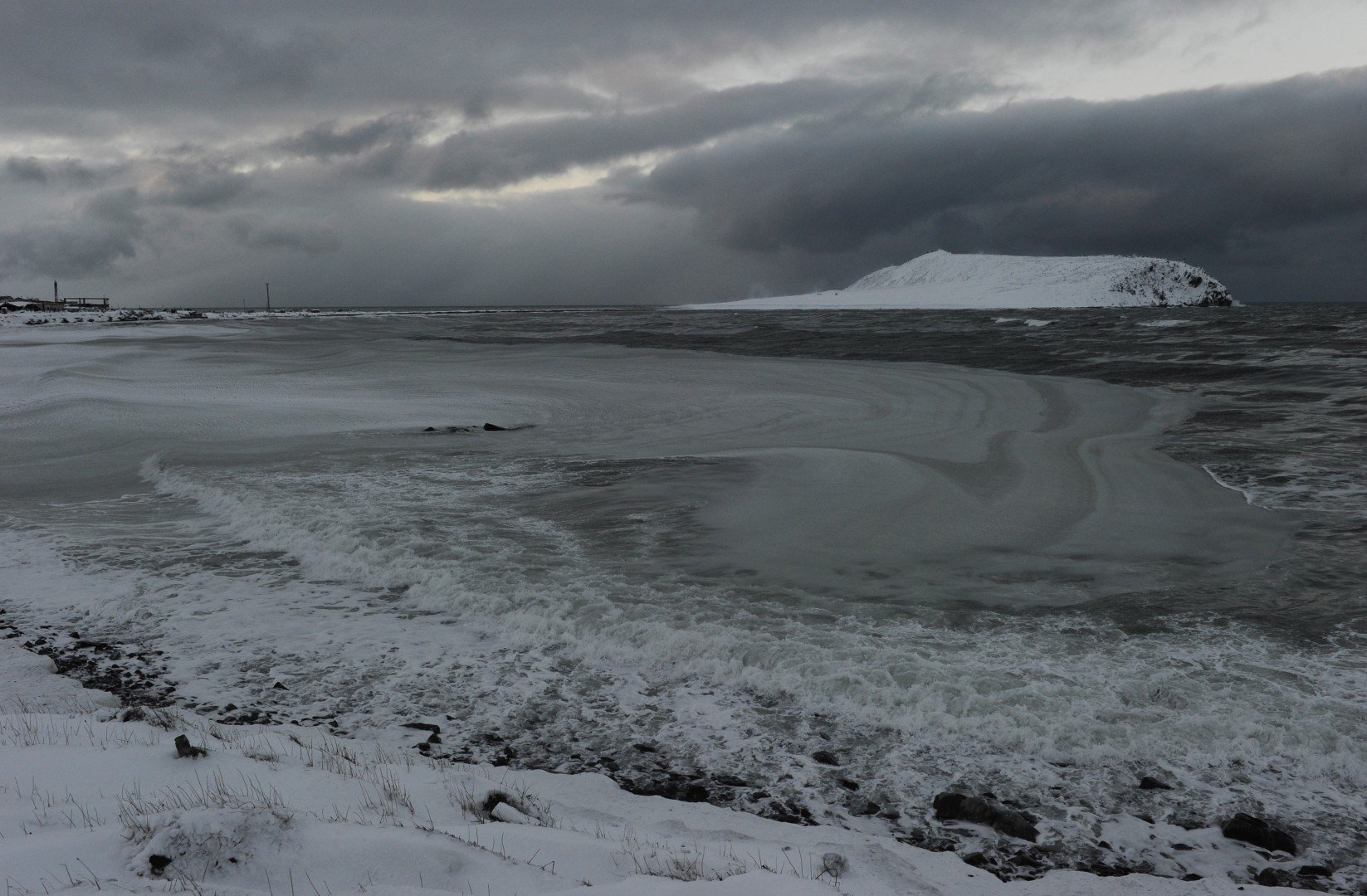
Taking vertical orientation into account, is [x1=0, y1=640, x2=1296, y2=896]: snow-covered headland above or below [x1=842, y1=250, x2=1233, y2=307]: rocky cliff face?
below

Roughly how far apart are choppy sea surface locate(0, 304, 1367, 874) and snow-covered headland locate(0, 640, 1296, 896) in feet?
0.99

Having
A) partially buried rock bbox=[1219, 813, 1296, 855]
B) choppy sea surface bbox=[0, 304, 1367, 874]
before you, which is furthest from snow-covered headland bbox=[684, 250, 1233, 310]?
partially buried rock bbox=[1219, 813, 1296, 855]

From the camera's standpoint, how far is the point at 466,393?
23047 millimetres

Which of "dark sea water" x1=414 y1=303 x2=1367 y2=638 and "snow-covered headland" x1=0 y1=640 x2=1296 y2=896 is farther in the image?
"dark sea water" x1=414 y1=303 x2=1367 y2=638

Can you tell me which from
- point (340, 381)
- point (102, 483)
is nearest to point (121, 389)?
point (340, 381)

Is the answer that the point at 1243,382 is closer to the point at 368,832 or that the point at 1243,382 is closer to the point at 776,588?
the point at 776,588

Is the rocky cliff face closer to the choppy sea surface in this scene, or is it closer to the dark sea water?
the dark sea water

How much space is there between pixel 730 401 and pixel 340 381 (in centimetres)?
1272

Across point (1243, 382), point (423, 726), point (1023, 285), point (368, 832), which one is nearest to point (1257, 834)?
point (368, 832)

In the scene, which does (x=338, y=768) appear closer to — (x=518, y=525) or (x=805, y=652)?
(x=805, y=652)

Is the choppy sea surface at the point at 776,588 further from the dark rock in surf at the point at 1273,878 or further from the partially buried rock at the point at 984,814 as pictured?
the dark rock in surf at the point at 1273,878

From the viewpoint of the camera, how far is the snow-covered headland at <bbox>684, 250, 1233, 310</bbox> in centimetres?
12888

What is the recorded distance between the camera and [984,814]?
171 inches

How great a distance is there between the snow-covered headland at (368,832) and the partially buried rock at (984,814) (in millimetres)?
310
